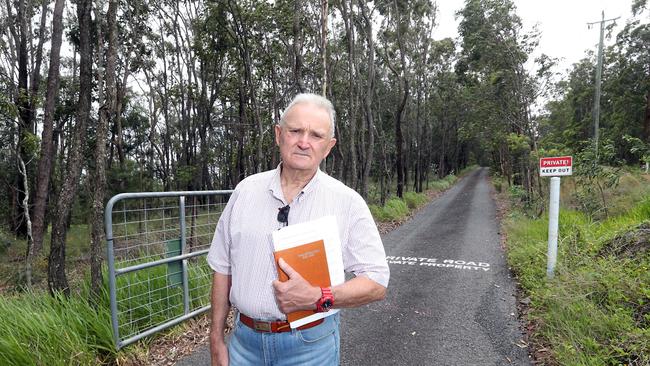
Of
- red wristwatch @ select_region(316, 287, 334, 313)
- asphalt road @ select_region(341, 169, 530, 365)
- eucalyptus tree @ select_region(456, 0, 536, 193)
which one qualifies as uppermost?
eucalyptus tree @ select_region(456, 0, 536, 193)

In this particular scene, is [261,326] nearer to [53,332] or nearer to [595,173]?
[53,332]

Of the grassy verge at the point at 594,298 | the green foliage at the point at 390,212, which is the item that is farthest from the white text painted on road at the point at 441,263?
the green foliage at the point at 390,212

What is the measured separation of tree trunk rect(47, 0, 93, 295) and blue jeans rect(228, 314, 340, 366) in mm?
3869

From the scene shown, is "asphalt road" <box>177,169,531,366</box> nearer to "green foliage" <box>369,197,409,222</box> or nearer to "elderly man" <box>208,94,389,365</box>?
"elderly man" <box>208,94,389,365</box>

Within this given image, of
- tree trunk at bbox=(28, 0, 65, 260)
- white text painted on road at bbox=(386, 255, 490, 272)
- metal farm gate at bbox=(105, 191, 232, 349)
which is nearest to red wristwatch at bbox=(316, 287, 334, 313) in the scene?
metal farm gate at bbox=(105, 191, 232, 349)

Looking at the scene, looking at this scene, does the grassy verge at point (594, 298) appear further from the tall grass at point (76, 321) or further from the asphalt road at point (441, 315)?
the tall grass at point (76, 321)

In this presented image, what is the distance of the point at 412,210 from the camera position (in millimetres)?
15617

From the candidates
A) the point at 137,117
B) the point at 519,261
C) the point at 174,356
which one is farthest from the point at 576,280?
the point at 137,117

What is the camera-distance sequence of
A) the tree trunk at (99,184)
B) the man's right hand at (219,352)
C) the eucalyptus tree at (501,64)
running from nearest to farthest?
1. the man's right hand at (219,352)
2. the tree trunk at (99,184)
3. the eucalyptus tree at (501,64)

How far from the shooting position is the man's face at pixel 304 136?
1.66m

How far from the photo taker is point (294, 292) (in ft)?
4.66

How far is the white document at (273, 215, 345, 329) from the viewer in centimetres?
142

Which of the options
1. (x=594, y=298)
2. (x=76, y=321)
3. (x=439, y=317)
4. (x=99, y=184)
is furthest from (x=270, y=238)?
(x=594, y=298)

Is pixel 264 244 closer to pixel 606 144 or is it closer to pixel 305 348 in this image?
pixel 305 348
